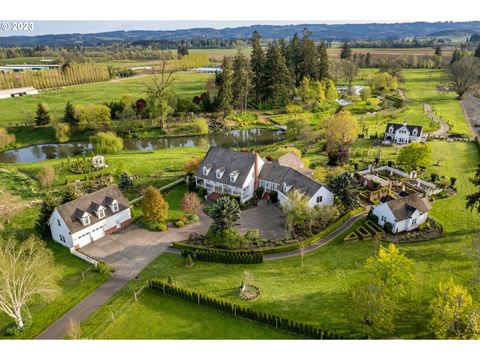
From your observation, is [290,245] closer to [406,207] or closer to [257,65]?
[406,207]

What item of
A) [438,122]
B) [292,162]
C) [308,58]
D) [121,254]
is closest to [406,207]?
[292,162]

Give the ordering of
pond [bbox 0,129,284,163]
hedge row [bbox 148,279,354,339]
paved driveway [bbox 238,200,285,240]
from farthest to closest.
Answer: pond [bbox 0,129,284,163] < paved driveway [bbox 238,200,285,240] < hedge row [bbox 148,279,354,339]

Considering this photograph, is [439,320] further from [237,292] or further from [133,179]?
[133,179]

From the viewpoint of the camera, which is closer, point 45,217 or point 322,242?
point 322,242

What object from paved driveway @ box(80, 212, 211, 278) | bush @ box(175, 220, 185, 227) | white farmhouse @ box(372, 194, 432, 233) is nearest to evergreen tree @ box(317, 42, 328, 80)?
white farmhouse @ box(372, 194, 432, 233)

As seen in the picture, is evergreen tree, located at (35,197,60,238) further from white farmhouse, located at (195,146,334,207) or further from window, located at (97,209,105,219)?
white farmhouse, located at (195,146,334,207)

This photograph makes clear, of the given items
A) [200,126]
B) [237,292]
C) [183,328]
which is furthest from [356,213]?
[200,126]
